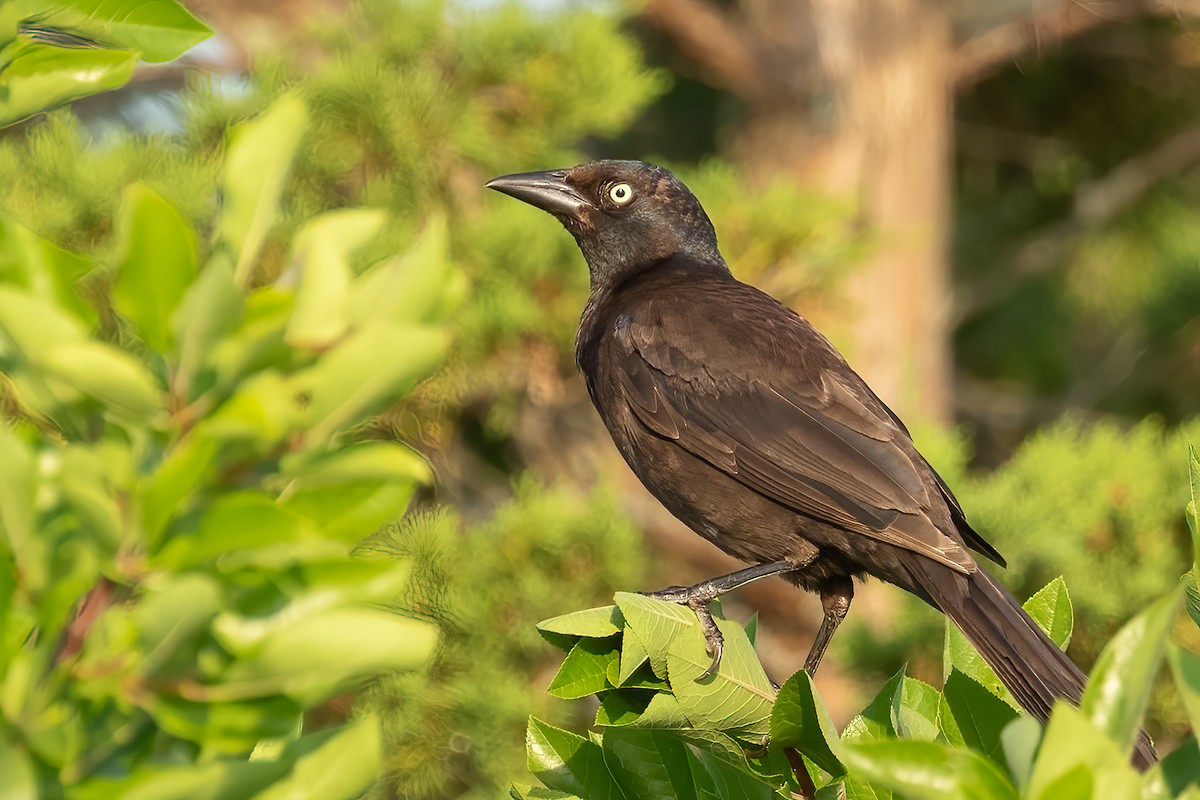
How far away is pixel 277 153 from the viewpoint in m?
1.04

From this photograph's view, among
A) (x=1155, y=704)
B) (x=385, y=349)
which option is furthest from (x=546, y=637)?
(x=1155, y=704)

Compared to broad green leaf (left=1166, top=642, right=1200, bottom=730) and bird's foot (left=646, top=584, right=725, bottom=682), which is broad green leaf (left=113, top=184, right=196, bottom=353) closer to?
broad green leaf (left=1166, top=642, right=1200, bottom=730)

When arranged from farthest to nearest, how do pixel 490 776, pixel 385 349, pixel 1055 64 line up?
pixel 1055 64 → pixel 490 776 → pixel 385 349

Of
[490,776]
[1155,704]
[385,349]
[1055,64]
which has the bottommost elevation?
[490,776]

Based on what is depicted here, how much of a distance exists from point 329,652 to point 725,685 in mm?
1024

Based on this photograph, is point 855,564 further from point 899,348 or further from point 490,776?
point 899,348

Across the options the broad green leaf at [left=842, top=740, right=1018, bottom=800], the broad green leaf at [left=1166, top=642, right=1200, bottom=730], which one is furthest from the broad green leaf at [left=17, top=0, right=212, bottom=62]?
the broad green leaf at [left=1166, top=642, right=1200, bottom=730]

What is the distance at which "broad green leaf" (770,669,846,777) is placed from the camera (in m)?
1.71

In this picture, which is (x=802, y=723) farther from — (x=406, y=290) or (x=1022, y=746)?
(x=406, y=290)

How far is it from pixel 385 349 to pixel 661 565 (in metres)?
5.52

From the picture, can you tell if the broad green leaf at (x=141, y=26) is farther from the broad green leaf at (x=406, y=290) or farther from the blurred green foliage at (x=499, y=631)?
Answer: the blurred green foliage at (x=499, y=631)

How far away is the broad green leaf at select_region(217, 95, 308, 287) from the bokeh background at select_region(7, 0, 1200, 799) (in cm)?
314

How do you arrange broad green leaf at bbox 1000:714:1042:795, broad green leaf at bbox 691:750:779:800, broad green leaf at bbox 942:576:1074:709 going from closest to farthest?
broad green leaf at bbox 1000:714:1042:795 < broad green leaf at bbox 691:750:779:800 < broad green leaf at bbox 942:576:1074:709

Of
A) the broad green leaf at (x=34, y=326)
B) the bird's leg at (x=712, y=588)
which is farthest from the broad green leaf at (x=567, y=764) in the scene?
the broad green leaf at (x=34, y=326)
